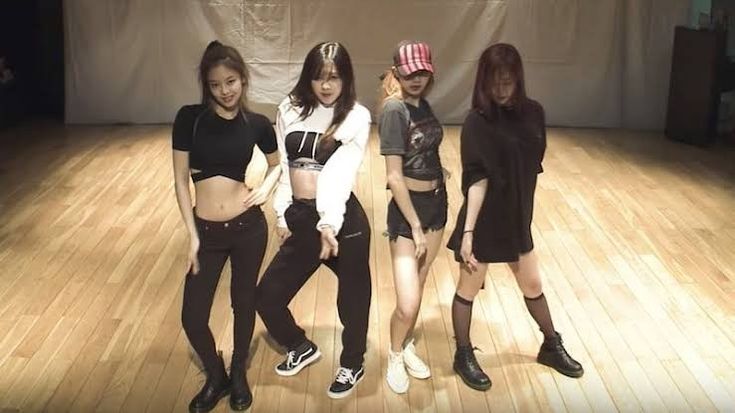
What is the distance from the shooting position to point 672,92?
7895 mm

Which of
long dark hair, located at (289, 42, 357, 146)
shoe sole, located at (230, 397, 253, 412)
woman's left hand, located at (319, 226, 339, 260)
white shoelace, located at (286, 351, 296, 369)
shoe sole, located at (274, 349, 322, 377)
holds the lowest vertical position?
shoe sole, located at (230, 397, 253, 412)

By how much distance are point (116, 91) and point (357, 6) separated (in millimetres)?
2225

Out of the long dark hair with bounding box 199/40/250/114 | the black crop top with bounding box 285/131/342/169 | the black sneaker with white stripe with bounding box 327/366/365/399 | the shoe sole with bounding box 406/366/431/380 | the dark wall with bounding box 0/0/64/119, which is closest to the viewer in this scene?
the long dark hair with bounding box 199/40/250/114

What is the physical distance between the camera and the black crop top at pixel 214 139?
3.30m

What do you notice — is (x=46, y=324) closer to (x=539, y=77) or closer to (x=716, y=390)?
(x=716, y=390)

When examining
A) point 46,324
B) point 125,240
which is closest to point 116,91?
point 125,240

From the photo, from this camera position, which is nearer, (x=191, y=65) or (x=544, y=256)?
(x=544, y=256)

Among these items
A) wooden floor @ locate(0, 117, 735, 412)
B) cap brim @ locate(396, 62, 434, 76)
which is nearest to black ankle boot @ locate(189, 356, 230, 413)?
wooden floor @ locate(0, 117, 735, 412)

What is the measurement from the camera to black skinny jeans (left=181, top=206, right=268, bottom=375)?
3.40m

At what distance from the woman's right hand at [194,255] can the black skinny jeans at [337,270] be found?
0.32 meters

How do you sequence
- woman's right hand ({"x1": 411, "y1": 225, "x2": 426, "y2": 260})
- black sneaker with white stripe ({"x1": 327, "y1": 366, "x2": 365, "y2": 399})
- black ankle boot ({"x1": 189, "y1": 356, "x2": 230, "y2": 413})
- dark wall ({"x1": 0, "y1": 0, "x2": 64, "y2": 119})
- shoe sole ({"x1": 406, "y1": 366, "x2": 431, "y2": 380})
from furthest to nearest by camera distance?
1. dark wall ({"x1": 0, "y1": 0, "x2": 64, "y2": 119})
2. shoe sole ({"x1": 406, "y1": 366, "x2": 431, "y2": 380})
3. black sneaker with white stripe ({"x1": 327, "y1": 366, "x2": 365, "y2": 399})
4. black ankle boot ({"x1": 189, "y1": 356, "x2": 230, "y2": 413})
5. woman's right hand ({"x1": 411, "y1": 225, "x2": 426, "y2": 260})

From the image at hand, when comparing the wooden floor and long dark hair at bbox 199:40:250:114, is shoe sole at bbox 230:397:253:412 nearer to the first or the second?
the wooden floor

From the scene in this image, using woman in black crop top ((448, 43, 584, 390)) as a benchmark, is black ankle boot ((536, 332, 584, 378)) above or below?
below

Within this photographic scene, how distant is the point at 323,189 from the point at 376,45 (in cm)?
510
